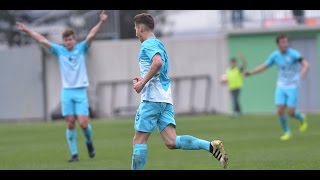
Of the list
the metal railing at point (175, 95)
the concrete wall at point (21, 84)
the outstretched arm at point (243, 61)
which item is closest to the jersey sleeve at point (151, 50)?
the outstretched arm at point (243, 61)

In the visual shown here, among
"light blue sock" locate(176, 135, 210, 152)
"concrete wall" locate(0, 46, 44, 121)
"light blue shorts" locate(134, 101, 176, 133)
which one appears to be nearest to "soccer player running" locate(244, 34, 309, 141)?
"light blue sock" locate(176, 135, 210, 152)

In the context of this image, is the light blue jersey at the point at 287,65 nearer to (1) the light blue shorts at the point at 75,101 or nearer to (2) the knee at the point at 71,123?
(1) the light blue shorts at the point at 75,101

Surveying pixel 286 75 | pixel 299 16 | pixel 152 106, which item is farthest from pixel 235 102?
pixel 152 106

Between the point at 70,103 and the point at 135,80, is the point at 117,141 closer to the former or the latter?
the point at 70,103

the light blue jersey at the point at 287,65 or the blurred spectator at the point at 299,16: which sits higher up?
the blurred spectator at the point at 299,16

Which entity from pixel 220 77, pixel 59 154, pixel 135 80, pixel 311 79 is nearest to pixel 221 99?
pixel 220 77

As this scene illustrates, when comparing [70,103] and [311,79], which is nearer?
[70,103]

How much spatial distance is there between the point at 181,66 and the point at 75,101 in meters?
22.0

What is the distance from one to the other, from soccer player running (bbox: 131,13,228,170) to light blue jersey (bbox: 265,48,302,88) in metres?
8.66

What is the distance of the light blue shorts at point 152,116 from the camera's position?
33.9 feet

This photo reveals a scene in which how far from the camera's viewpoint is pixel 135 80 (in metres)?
10.2

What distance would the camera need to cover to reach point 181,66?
36875 millimetres

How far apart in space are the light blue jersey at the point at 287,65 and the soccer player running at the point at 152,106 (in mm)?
8659
